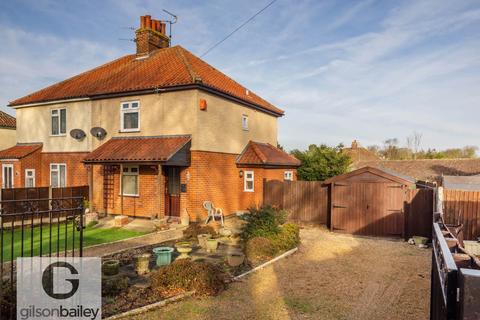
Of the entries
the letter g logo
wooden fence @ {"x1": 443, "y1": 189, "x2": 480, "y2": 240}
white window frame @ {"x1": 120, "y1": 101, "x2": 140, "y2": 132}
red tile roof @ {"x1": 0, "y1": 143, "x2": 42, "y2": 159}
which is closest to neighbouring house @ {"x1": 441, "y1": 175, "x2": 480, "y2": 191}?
wooden fence @ {"x1": 443, "y1": 189, "x2": 480, "y2": 240}

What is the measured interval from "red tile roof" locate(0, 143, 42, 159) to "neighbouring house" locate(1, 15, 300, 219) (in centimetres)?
7

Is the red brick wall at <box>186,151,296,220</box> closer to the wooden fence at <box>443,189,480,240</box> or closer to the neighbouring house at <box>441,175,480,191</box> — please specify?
the wooden fence at <box>443,189,480,240</box>

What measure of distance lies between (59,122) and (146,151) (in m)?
7.70

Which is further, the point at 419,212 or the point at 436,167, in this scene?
the point at 436,167

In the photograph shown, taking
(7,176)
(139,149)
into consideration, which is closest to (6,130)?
(7,176)

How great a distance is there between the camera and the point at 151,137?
15.4 m

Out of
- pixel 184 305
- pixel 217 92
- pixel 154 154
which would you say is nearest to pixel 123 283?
pixel 184 305

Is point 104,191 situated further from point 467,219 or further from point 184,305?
point 467,219

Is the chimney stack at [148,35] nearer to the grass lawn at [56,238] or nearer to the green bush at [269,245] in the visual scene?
the grass lawn at [56,238]

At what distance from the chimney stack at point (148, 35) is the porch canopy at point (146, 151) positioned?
268 inches

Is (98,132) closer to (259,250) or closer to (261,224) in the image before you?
(261,224)

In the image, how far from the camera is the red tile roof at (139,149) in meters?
13.6

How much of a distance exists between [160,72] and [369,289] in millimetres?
13685

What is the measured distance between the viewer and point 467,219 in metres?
11.3
